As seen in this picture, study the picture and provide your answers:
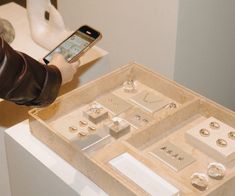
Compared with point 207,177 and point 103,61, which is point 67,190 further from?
point 103,61

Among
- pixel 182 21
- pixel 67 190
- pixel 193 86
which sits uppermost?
pixel 182 21

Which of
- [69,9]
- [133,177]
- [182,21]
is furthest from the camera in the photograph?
[69,9]

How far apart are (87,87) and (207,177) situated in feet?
1.14

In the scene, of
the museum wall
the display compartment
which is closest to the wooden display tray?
the display compartment

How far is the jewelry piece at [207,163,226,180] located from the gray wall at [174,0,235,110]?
493 millimetres

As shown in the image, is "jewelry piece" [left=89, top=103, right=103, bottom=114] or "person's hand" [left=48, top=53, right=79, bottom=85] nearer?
"person's hand" [left=48, top=53, right=79, bottom=85]

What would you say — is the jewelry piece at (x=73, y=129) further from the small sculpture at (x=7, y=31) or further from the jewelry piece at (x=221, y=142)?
the small sculpture at (x=7, y=31)

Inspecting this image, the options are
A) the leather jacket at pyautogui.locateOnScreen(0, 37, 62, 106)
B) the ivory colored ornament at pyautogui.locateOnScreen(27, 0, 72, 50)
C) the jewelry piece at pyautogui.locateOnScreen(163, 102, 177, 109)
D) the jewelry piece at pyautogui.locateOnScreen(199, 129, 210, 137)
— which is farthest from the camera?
the ivory colored ornament at pyautogui.locateOnScreen(27, 0, 72, 50)

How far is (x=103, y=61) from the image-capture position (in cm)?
136

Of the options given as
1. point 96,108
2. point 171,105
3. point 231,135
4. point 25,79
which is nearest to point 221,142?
point 231,135

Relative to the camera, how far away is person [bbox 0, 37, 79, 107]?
2.53ft

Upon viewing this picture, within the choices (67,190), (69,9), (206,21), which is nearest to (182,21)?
(206,21)

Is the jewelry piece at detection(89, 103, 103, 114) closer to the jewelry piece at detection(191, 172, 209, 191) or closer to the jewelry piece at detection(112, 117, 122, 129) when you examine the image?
the jewelry piece at detection(112, 117, 122, 129)

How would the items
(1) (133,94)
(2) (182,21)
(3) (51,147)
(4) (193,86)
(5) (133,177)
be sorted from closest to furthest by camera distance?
(5) (133,177) < (3) (51,147) < (1) (133,94) < (2) (182,21) < (4) (193,86)
